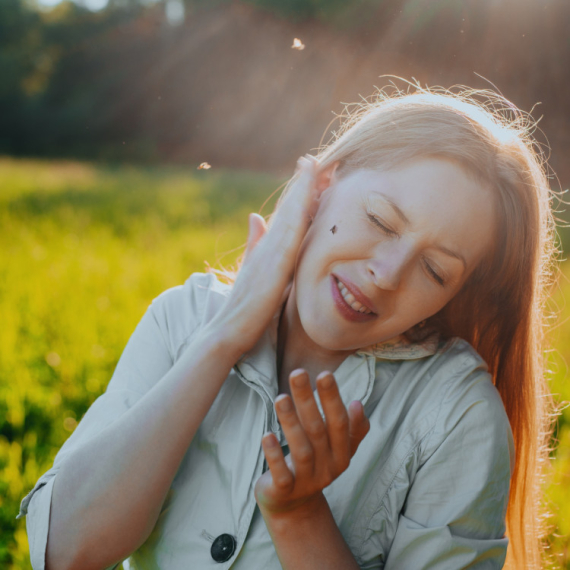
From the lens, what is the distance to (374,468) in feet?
5.19

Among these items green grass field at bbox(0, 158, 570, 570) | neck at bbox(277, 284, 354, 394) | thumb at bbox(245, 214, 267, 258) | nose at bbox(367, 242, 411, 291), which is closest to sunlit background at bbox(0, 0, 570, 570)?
green grass field at bbox(0, 158, 570, 570)

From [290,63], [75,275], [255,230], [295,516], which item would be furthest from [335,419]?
[75,275]

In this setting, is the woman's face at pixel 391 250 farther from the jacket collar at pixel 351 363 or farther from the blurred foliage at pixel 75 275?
the blurred foliage at pixel 75 275

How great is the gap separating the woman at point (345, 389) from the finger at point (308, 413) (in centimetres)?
3

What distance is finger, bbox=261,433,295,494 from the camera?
46.3 inches

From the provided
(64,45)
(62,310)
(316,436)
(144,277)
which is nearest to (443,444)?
(316,436)

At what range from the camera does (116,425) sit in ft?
4.83

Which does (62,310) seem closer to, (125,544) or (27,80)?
(125,544)

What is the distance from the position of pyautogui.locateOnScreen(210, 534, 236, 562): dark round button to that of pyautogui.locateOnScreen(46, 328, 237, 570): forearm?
187mm

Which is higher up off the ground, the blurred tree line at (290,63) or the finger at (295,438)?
the blurred tree line at (290,63)

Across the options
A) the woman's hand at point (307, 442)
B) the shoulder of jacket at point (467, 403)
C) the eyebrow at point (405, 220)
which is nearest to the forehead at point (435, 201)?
the eyebrow at point (405, 220)

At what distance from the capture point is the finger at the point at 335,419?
1146mm

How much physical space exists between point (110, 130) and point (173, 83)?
253 inches

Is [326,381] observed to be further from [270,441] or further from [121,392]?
[121,392]
